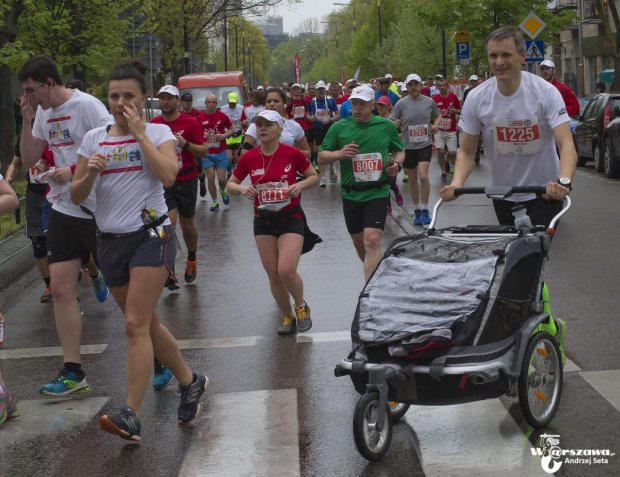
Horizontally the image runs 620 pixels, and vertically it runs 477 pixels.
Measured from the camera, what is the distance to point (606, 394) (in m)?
6.82

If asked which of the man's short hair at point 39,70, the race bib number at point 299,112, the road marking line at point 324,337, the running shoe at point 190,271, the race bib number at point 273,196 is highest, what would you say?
the man's short hair at point 39,70

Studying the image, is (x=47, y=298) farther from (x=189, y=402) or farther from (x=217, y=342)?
(x=189, y=402)

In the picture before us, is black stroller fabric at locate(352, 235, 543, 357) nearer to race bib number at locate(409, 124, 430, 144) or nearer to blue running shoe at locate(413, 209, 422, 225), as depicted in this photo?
blue running shoe at locate(413, 209, 422, 225)

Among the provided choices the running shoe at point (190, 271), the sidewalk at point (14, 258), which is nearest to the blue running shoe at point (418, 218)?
the running shoe at point (190, 271)

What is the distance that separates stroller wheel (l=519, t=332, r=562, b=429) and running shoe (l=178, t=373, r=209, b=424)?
1.84 meters

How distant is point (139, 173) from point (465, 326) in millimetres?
1972

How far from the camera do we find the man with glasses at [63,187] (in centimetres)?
759

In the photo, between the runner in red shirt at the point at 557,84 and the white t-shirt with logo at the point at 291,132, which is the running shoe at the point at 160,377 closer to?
the white t-shirt with logo at the point at 291,132

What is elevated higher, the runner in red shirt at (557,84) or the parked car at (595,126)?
the runner in red shirt at (557,84)

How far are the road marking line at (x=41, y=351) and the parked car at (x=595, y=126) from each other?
585 inches

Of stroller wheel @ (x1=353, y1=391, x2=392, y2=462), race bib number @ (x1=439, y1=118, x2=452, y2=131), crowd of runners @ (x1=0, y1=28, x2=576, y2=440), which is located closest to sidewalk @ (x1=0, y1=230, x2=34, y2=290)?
crowd of runners @ (x1=0, y1=28, x2=576, y2=440)

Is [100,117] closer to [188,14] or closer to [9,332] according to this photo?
[9,332]

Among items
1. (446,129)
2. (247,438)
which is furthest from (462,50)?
(247,438)

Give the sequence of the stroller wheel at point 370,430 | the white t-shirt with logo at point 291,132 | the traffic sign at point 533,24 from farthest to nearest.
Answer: the traffic sign at point 533,24
the white t-shirt with logo at point 291,132
the stroller wheel at point 370,430
